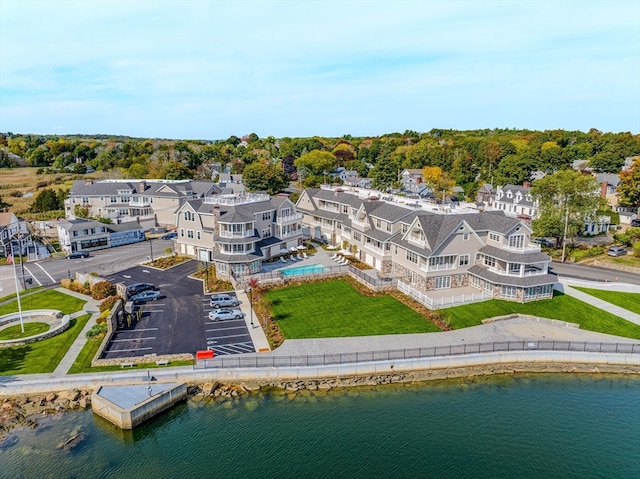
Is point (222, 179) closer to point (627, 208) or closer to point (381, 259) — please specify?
point (381, 259)

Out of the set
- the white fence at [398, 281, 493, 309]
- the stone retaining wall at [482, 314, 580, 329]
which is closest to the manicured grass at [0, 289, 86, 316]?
the white fence at [398, 281, 493, 309]

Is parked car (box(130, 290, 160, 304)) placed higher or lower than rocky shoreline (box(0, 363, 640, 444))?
higher

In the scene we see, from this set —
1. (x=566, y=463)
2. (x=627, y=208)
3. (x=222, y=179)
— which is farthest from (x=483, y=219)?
(x=222, y=179)

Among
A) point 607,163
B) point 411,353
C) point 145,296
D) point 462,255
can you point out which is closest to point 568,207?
point 462,255

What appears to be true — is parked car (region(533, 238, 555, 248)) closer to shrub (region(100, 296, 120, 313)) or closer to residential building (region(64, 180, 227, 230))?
residential building (region(64, 180, 227, 230))

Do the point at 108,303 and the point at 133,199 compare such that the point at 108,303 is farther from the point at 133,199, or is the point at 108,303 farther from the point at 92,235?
the point at 133,199
